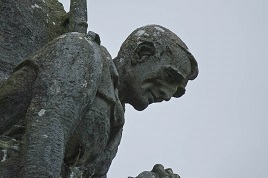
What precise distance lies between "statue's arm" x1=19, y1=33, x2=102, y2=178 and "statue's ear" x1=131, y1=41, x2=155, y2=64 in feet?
2.17

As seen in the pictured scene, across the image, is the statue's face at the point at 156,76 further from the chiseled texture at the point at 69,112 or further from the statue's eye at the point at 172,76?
the chiseled texture at the point at 69,112

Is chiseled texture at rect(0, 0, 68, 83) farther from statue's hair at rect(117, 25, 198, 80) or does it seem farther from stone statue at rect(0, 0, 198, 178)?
statue's hair at rect(117, 25, 198, 80)

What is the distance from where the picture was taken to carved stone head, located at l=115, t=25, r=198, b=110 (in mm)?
6098

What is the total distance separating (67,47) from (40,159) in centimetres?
98

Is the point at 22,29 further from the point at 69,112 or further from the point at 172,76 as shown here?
the point at 69,112

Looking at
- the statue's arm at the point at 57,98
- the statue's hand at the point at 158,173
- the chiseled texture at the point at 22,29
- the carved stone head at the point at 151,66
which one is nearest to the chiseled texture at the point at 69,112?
the statue's arm at the point at 57,98

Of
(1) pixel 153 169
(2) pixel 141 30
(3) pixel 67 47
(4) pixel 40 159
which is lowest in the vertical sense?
(4) pixel 40 159

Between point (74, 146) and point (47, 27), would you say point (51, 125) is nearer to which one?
point (74, 146)

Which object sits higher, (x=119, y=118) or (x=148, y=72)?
(x=148, y=72)

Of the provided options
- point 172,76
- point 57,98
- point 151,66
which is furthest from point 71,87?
point 172,76

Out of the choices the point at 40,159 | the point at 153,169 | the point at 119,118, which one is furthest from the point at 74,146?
the point at 153,169

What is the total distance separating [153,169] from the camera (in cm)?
650

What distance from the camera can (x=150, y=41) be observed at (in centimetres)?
613

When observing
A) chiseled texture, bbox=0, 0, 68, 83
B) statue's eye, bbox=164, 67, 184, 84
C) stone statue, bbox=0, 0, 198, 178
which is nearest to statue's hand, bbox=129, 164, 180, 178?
stone statue, bbox=0, 0, 198, 178
